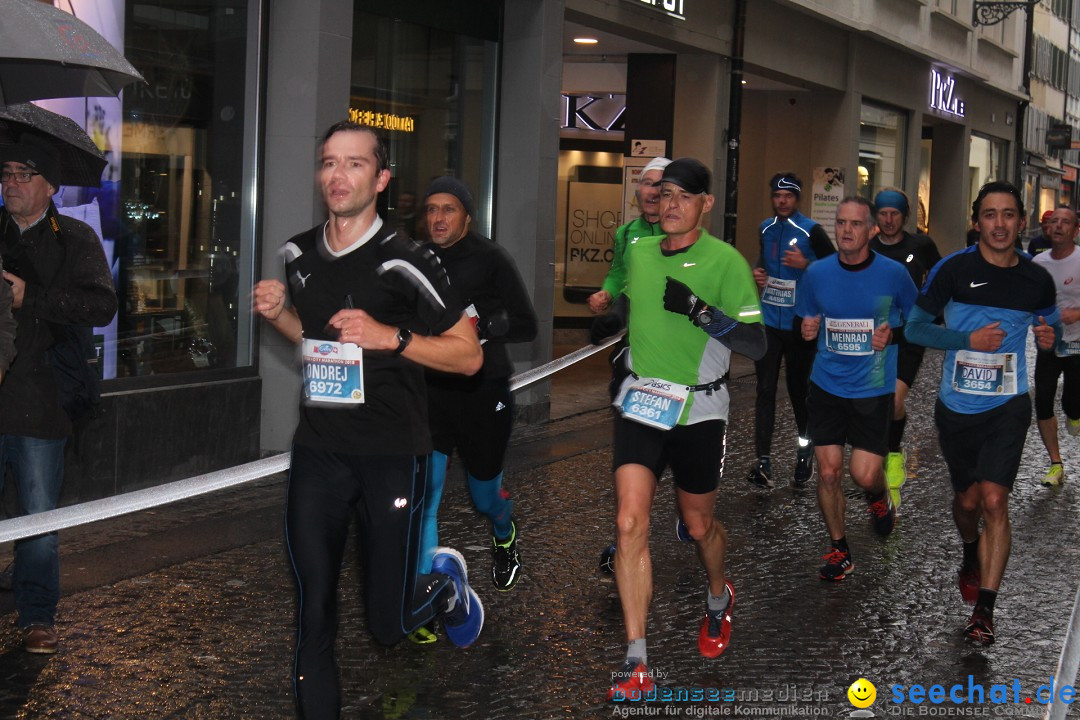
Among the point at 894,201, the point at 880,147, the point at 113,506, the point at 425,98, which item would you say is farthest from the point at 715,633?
the point at 880,147

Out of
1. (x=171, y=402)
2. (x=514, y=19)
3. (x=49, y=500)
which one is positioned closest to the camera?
(x=49, y=500)

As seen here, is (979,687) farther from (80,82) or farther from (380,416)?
(80,82)

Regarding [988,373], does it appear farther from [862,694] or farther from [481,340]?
[481,340]

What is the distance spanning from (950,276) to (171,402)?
16.3ft

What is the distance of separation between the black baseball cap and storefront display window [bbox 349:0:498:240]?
5581 millimetres

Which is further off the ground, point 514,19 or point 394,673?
point 514,19

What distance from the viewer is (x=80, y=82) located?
6195 millimetres

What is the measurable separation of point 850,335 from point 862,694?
8.73ft

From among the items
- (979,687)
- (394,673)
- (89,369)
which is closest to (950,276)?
(979,687)

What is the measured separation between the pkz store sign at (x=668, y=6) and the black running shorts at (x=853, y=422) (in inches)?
333

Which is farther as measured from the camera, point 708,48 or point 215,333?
point 708,48

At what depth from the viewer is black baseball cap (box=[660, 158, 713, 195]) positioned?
5.83 metres

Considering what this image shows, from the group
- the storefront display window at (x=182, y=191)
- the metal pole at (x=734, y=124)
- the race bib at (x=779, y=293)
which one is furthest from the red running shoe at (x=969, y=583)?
the metal pole at (x=734, y=124)

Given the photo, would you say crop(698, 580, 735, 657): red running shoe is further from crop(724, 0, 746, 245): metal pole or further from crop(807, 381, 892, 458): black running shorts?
crop(724, 0, 746, 245): metal pole
